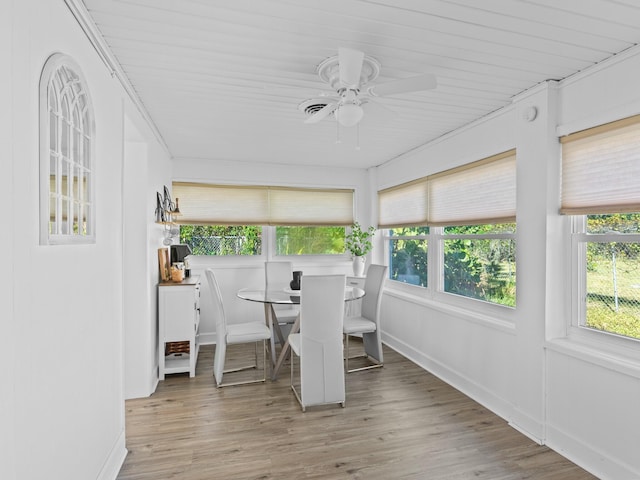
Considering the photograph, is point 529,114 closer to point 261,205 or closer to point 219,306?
point 219,306

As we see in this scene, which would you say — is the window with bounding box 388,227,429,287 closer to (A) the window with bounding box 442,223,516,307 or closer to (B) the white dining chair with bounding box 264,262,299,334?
(A) the window with bounding box 442,223,516,307

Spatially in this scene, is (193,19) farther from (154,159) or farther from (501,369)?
(501,369)

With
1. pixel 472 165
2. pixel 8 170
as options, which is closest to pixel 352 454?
pixel 8 170

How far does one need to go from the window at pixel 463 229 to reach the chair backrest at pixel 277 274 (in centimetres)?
149

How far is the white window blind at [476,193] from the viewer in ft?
A: 10.2

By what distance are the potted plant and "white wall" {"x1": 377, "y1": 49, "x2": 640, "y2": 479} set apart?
76.8 inches

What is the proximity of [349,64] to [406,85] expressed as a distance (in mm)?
383

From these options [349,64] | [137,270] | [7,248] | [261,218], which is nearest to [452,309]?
[349,64]

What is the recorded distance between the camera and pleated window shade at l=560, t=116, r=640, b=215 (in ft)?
7.14

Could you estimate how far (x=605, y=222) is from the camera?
2.44 meters

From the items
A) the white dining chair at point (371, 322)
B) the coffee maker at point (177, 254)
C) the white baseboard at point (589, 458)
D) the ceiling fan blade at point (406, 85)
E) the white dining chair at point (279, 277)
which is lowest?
the white baseboard at point (589, 458)

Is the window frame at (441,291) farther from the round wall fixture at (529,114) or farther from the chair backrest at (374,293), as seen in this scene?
the round wall fixture at (529,114)

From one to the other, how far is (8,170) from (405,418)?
287 cm

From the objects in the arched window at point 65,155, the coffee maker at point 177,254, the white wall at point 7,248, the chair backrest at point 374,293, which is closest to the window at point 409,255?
the chair backrest at point 374,293
